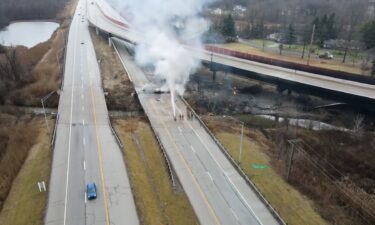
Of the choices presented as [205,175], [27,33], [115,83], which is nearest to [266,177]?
[205,175]

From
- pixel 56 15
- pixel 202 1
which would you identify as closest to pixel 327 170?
pixel 202 1

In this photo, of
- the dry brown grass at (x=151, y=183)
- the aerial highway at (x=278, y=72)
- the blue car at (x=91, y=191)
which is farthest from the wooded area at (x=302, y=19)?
the blue car at (x=91, y=191)

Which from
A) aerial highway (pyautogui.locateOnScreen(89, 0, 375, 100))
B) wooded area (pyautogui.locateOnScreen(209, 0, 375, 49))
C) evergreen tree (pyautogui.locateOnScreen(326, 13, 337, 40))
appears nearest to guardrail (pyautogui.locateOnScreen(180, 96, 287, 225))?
aerial highway (pyautogui.locateOnScreen(89, 0, 375, 100))

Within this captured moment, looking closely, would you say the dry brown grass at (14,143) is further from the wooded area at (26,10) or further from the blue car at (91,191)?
the wooded area at (26,10)

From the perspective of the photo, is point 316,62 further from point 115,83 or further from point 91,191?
point 91,191

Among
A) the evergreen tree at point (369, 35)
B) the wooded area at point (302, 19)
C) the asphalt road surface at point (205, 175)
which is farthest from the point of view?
the wooded area at point (302, 19)

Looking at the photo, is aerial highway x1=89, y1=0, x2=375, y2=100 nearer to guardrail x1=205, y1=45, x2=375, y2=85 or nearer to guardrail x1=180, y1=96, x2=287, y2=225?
guardrail x1=205, y1=45, x2=375, y2=85
